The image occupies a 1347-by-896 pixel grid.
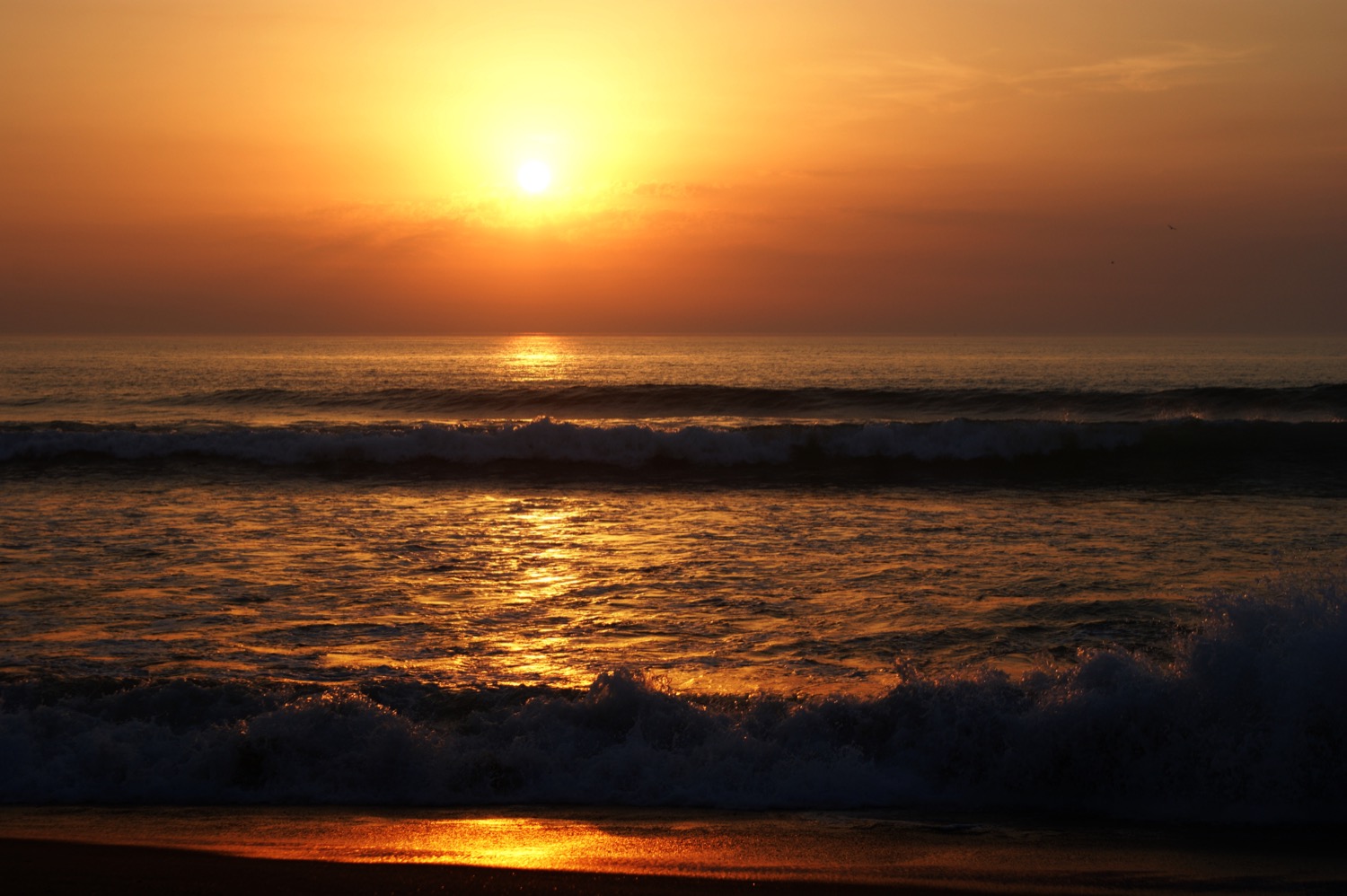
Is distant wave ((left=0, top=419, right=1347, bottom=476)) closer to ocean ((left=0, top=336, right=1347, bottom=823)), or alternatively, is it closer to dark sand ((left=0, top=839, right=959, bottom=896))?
ocean ((left=0, top=336, right=1347, bottom=823))

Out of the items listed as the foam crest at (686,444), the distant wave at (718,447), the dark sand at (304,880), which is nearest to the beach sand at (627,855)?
the dark sand at (304,880)

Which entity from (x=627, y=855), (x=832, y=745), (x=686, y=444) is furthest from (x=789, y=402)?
(x=627, y=855)

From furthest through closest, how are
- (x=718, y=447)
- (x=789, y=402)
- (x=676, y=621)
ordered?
(x=789, y=402), (x=718, y=447), (x=676, y=621)

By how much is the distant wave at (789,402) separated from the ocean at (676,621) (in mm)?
9622

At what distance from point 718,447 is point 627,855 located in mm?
15244

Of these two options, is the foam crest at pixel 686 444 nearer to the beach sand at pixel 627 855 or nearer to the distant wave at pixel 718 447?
the distant wave at pixel 718 447

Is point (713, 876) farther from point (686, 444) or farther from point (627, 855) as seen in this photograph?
point (686, 444)

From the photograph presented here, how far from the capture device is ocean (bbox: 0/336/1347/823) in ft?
17.9

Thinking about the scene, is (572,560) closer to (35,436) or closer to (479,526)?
(479,526)

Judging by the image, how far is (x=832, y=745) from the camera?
5.70 meters

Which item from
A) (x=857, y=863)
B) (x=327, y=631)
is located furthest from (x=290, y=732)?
(x=857, y=863)

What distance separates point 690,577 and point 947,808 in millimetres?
4639

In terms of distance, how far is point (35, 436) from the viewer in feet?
65.7

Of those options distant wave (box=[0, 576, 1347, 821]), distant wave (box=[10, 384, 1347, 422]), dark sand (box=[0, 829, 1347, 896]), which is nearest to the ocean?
distant wave (box=[0, 576, 1347, 821])
